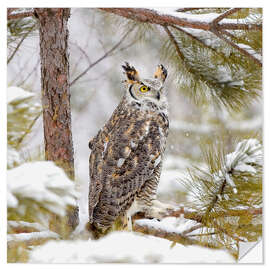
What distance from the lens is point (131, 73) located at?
2025 mm

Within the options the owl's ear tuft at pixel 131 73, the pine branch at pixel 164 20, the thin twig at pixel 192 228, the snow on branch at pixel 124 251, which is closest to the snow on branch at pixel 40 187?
the snow on branch at pixel 124 251

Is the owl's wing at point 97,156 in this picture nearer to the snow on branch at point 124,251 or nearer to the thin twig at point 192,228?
the snow on branch at point 124,251

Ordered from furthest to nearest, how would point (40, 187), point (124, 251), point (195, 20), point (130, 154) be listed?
point (130, 154)
point (195, 20)
point (124, 251)
point (40, 187)

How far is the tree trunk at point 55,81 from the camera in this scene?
196cm

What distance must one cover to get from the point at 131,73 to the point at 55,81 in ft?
1.29

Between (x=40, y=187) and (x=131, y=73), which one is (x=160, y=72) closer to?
(x=131, y=73)

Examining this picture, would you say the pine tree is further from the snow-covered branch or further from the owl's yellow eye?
the owl's yellow eye

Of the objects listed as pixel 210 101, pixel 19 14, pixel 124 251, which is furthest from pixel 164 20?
pixel 124 251

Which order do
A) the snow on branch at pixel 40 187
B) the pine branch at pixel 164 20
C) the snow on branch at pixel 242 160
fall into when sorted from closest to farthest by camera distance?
the snow on branch at pixel 40 187
the snow on branch at pixel 242 160
the pine branch at pixel 164 20

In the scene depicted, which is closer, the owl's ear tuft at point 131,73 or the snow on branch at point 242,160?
the snow on branch at point 242,160

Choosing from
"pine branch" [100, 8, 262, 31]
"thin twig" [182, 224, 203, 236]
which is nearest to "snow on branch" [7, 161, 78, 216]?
"thin twig" [182, 224, 203, 236]
